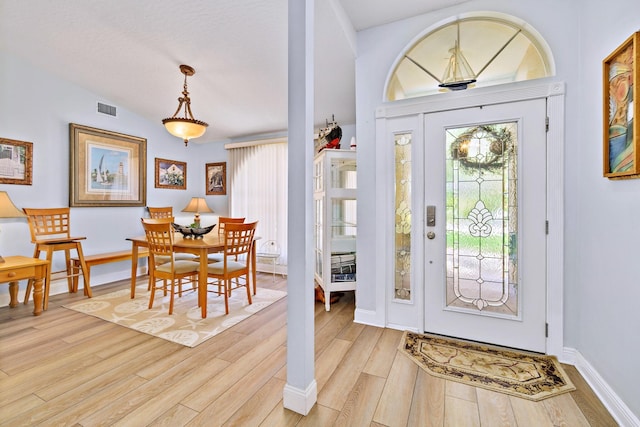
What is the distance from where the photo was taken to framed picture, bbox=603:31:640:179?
139cm

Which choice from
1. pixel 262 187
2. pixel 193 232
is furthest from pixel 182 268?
pixel 262 187

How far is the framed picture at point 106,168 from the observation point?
380cm

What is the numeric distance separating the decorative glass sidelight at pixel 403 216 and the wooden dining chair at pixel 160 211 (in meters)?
4.10

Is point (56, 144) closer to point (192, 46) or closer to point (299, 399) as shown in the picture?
point (192, 46)

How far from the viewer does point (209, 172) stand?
5.55 m

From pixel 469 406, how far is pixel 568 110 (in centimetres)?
217

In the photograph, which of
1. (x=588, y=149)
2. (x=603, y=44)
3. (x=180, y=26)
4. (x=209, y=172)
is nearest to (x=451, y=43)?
(x=603, y=44)

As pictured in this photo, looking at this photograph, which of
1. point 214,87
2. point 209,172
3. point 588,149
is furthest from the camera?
point 209,172

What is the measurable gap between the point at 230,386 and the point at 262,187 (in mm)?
3664

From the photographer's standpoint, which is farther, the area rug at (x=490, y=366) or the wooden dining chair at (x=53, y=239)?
the wooden dining chair at (x=53, y=239)

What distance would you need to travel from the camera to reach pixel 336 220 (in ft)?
10.4

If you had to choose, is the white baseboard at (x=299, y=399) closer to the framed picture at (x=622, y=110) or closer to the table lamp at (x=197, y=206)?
the framed picture at (x=622, y=110)

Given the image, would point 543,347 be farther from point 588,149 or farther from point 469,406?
point 588,149

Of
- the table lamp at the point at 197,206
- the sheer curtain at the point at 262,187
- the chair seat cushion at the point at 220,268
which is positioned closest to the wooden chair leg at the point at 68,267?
the table lamp at the point at 197,206
